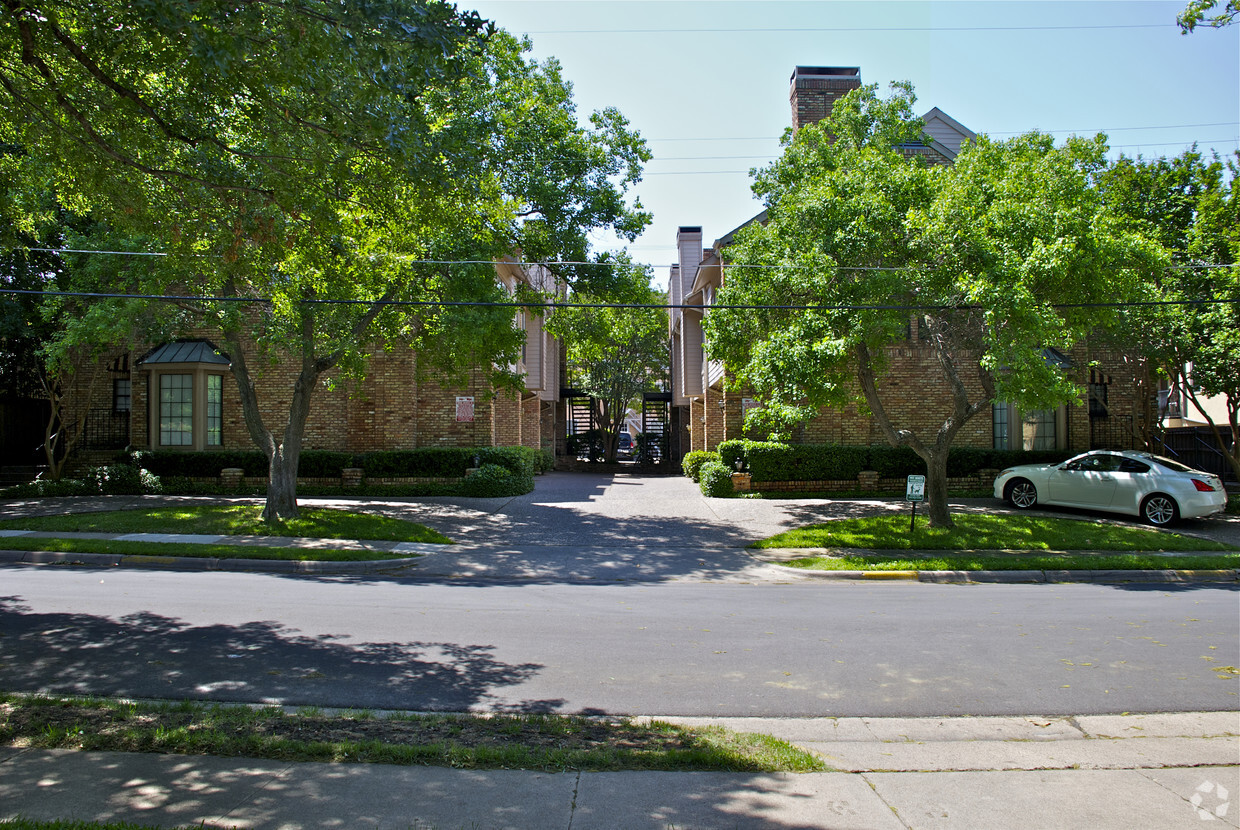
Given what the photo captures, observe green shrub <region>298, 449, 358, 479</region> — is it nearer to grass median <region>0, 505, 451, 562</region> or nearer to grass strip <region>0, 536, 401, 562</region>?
grass median <region>0, 505, 451, 562</region>

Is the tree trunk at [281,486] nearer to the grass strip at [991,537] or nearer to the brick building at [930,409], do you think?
the grass strip at [991,537]

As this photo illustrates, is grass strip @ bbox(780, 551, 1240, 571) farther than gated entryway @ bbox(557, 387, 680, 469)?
No

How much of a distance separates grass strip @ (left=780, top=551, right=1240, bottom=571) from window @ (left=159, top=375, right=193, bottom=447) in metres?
17.8

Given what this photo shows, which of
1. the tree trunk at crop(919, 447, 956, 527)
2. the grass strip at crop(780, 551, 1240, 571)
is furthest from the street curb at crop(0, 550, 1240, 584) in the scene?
the tree trunk at crop(919, 447, 956, 527)

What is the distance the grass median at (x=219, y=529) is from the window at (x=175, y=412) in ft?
18.8

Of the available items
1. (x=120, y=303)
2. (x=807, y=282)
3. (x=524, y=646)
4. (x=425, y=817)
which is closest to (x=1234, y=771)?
(x=425, y=817)

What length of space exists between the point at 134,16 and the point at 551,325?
12707 mm

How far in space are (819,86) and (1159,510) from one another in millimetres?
14031

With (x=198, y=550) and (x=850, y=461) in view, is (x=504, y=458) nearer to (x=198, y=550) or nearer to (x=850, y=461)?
(x=850, y=461)

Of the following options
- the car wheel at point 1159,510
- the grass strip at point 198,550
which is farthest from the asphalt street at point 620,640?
the car wheel at point 1159,510

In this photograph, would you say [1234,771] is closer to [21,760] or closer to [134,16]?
[21,760]

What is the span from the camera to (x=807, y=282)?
13453 mm

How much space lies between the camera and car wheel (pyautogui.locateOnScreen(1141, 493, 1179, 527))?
15586 millimetres

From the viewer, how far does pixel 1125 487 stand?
16062 mm
